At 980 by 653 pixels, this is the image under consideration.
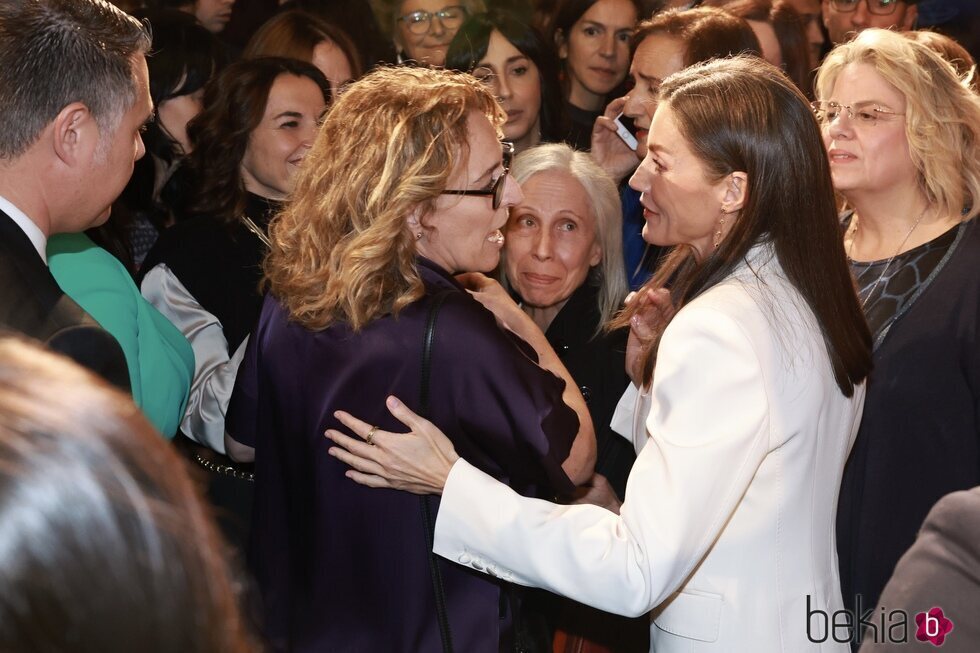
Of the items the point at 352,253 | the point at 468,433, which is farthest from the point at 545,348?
the point at 352,253

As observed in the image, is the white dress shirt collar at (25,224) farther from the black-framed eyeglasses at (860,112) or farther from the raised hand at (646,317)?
the black-framed eyeglasses at (860,112)

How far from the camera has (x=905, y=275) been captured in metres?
2.91

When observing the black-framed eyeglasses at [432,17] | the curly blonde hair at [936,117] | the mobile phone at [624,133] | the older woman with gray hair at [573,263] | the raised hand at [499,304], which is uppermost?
the black-framed eyeglasses at [432,17]

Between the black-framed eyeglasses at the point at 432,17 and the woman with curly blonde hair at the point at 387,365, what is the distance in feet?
Result: 8.85

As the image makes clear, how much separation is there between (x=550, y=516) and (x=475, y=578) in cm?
24

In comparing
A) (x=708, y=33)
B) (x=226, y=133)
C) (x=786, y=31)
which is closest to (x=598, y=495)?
(x=226, y=133)

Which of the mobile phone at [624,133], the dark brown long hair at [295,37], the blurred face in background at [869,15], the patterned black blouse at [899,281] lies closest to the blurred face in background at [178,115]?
the dark brown long hair at [295,37]

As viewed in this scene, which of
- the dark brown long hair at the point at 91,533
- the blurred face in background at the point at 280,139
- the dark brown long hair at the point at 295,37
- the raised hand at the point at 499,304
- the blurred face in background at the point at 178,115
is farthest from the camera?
the dark brown long hair at the point at 295,37

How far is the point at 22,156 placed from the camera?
1888mm

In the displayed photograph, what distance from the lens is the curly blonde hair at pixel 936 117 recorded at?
2.92 m

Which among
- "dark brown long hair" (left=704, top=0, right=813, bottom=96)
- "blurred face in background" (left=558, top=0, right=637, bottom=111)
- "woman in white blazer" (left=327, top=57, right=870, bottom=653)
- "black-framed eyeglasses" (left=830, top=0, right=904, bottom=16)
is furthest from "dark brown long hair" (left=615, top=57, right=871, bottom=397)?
"black-framed eyeglasses" (left=830, top=0, right=904, bottom=16)

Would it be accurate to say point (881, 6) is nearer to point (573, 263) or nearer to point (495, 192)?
point (573, 263)

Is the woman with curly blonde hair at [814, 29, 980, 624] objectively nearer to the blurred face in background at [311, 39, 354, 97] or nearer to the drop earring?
the drop earring

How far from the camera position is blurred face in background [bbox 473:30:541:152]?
14.4 ft
